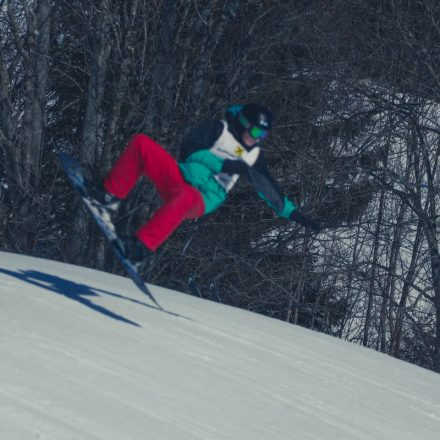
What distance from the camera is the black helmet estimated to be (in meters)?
5.18

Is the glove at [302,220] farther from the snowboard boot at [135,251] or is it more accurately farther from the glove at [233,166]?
the snowboard boot at [135,251]

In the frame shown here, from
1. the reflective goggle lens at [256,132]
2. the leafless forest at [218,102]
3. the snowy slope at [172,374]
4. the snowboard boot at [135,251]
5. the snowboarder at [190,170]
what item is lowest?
the snowy slope at [172,374]

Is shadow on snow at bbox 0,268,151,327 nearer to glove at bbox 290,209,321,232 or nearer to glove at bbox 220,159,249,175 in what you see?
A: glove at bbox 220,159,249,175

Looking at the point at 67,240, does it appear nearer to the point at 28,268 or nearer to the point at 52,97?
the point at 52,97

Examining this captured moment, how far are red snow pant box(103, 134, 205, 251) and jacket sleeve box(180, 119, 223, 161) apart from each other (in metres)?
0.14

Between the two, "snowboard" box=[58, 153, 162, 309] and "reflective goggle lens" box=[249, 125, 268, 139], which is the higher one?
"reflective goggle lens" box=[249, 125, 268, 139]

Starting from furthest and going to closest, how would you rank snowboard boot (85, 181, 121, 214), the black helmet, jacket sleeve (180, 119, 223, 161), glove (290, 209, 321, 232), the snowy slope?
glove (290, 209, 321, 232)
snowboard boot (85, 181, 121, 214)
jacket sleeve (180, 119, 223, 161)
the black helmet
the snowy slope

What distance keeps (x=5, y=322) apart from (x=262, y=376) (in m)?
1.32

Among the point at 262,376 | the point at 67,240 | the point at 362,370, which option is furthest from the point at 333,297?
the point at 262,376

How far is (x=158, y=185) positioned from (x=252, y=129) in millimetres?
586

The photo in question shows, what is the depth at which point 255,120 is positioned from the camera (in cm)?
518

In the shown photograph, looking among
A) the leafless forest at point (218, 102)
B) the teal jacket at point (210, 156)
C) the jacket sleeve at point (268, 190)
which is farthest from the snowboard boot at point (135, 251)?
the leafless forest at point (218, 102)

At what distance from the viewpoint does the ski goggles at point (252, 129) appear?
5.20m

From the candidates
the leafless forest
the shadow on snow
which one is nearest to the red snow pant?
the shadow on snow
